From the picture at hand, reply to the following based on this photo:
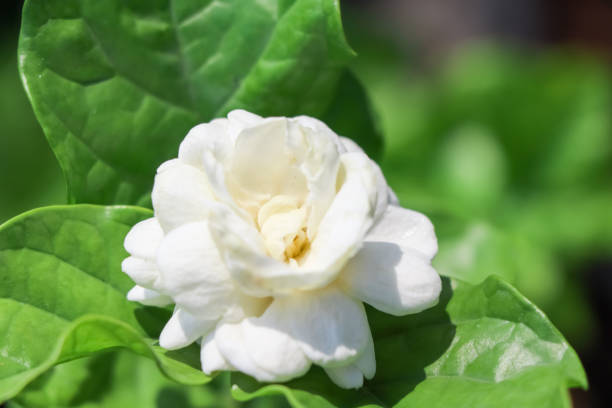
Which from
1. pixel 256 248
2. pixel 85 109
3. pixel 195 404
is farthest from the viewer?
pixel 195 404

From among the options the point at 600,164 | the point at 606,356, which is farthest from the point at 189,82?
the point at 606,356

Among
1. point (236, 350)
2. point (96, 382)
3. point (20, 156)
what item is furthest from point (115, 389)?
point (20, 156)

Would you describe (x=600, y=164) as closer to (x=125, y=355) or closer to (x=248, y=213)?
(x=125, y=355)

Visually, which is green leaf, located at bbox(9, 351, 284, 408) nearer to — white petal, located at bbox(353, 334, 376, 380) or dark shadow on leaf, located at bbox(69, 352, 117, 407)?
dark shadow on leaf, located at bbox(69, 352, 117, 407)

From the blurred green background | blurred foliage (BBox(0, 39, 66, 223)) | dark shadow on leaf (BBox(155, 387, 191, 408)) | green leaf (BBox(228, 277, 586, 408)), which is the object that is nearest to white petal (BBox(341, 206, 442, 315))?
green leaf (BBox(228, 277, 586, 408))

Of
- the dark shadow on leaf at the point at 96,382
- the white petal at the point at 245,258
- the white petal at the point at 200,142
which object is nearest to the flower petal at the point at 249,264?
the white petal at the point at 245,258

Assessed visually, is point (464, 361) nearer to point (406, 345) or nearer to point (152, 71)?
point (406, 345)
